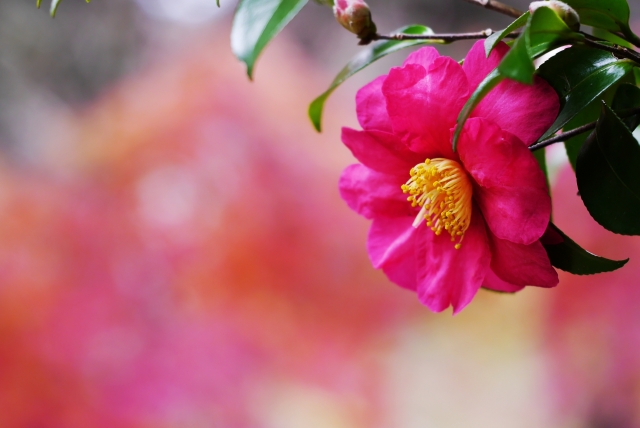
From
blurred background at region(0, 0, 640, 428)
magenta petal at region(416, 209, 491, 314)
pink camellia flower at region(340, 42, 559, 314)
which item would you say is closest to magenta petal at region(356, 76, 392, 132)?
pink camellia flower at region(340, 42, 559, 314)

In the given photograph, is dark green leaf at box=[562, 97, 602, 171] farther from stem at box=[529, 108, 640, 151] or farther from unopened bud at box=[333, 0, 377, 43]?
unopened bud at box=[333, 0, 377, 43]

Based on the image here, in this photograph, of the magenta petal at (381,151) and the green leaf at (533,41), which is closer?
the green leaf at (533,41)

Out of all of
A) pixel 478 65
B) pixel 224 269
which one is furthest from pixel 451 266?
pixel 224 269

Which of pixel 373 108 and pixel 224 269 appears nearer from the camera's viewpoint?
pixel 373 108

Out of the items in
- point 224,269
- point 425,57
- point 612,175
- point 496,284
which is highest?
point 425,57

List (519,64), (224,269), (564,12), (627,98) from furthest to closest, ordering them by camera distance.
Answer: (224,269)
(627,98)
(564,12)
(519,64)

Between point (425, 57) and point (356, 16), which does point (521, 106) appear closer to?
point (425, 57)

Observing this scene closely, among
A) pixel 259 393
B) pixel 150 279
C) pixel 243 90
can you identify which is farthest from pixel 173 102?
pixel 259 393

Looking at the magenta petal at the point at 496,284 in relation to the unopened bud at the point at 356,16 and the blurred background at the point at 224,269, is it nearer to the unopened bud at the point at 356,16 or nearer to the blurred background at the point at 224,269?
the unopened bud at the point at 356,16

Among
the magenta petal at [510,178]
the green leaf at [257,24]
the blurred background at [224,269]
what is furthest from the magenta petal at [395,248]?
the blurred background at [224,269]
